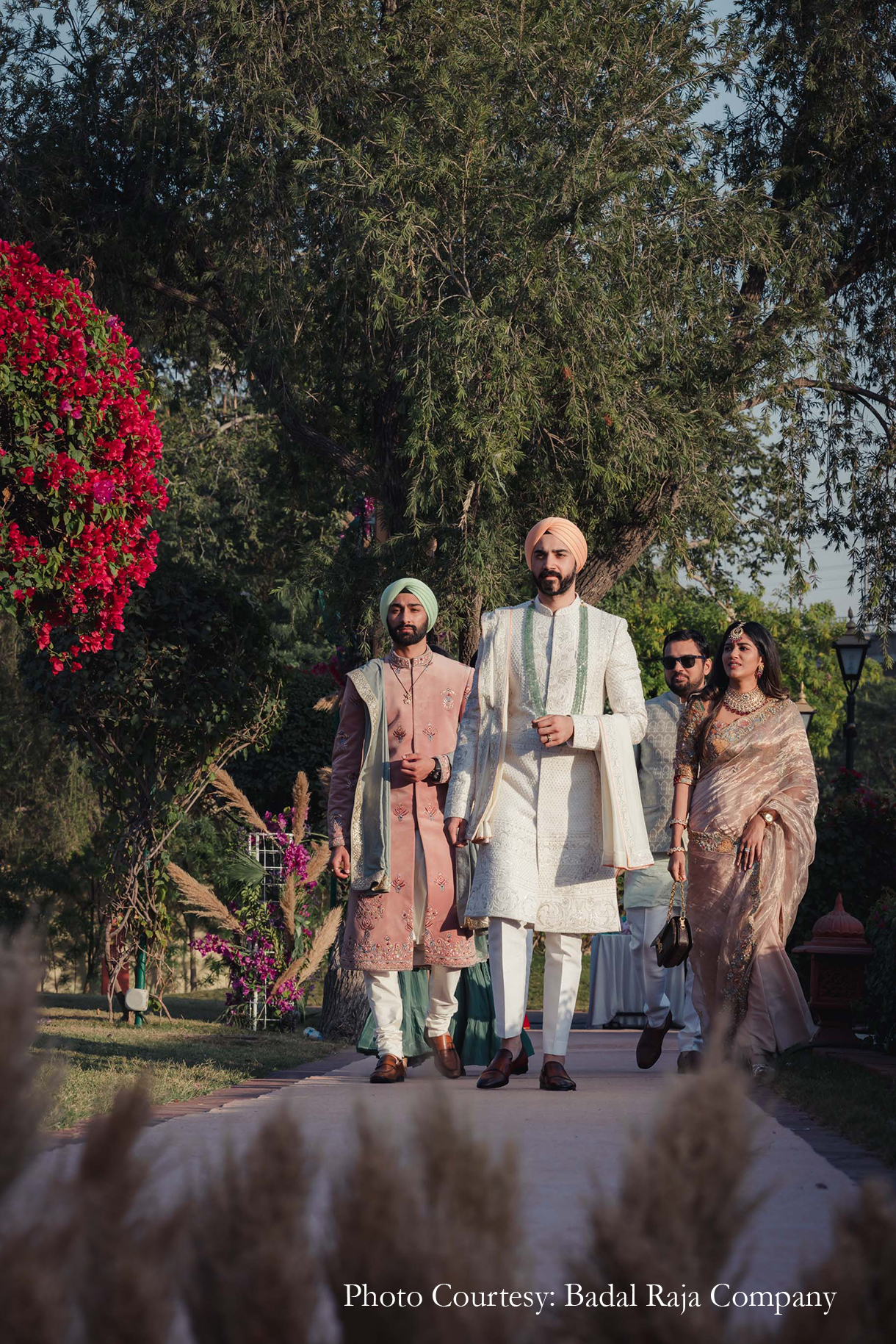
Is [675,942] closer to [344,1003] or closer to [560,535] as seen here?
[560,535]

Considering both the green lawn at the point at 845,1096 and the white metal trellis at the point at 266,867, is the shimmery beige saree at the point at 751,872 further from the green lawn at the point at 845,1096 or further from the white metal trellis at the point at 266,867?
the white metal trellis at the point at 266,867

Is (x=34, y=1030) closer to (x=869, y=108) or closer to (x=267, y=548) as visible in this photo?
(x=869, y=108)

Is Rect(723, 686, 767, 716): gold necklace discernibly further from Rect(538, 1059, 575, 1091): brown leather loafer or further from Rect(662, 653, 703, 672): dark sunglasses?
Rect(538, 1059, 575, 1091): brown leather loafer

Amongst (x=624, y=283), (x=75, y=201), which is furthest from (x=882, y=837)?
(x=75, y=201)

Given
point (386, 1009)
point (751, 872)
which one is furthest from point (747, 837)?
point (386, 1009)

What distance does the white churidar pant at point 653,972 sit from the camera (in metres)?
7.26

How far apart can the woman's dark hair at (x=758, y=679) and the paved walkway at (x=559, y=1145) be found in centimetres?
163

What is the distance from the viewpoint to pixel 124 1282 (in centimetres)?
124

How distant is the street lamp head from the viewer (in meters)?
15.5

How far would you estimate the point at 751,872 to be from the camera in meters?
6.66

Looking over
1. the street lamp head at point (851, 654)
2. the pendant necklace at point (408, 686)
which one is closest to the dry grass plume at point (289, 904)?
the pendant necklace at point (408, 686)

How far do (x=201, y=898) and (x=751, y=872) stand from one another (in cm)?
566

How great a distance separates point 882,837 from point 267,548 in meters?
8.24

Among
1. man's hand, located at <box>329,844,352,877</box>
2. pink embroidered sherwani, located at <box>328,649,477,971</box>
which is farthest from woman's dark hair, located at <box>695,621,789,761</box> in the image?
man's hand, located at <box>329,844,352,877</box>
